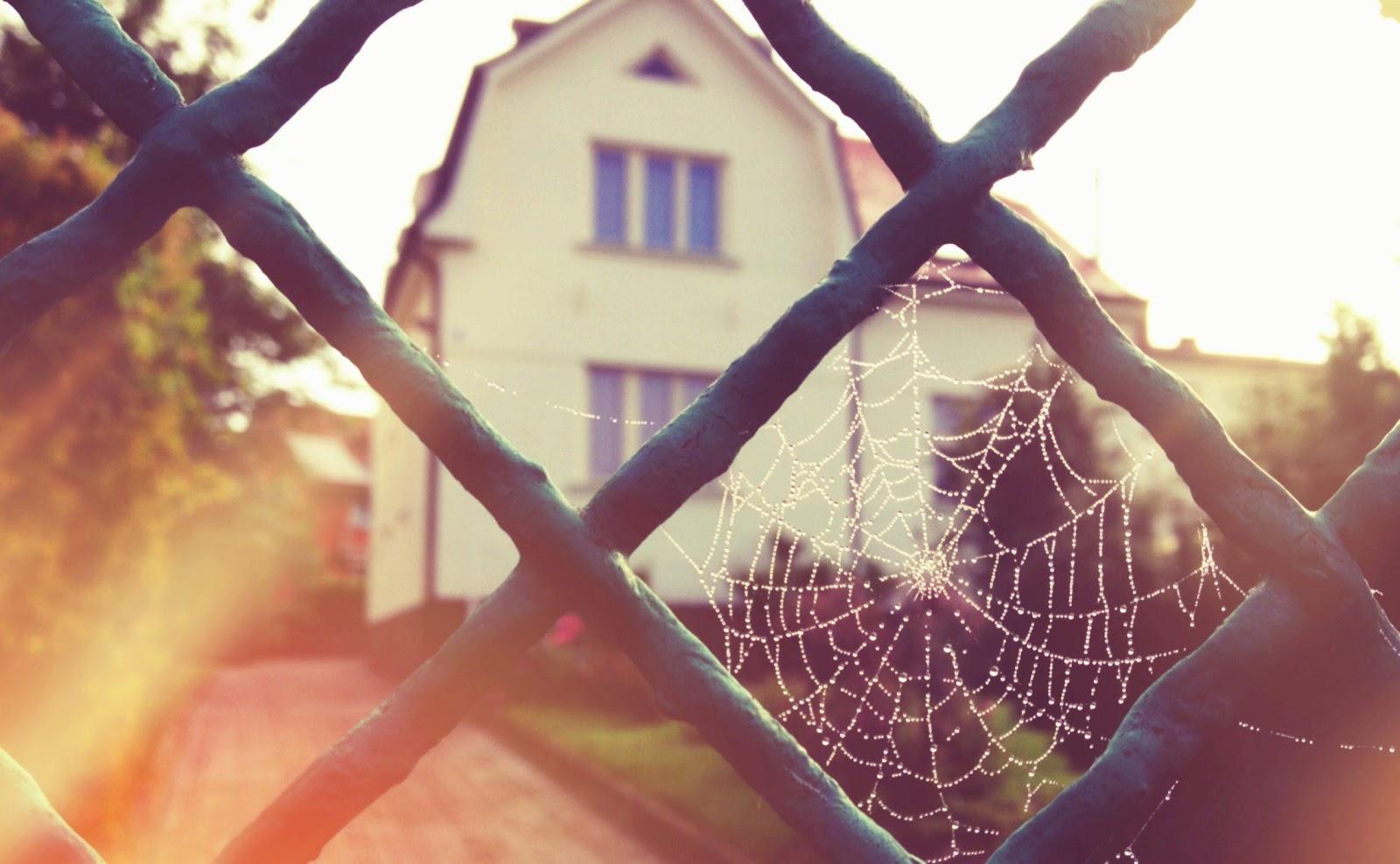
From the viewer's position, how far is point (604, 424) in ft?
48.1

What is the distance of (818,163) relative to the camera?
1589 cm

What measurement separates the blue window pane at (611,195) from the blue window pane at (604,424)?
62.9 inches

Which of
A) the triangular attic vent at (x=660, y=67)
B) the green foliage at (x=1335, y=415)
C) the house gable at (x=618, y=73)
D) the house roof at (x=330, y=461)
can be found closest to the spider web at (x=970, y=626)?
the green foliage at (x=1335, y=415)

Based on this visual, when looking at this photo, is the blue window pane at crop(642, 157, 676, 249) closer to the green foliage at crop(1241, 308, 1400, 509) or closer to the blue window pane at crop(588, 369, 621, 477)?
the blue window pane at crop(588, 369, 621, 477)

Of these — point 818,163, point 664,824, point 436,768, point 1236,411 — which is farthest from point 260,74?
point 818,163

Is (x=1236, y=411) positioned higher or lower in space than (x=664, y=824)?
higher

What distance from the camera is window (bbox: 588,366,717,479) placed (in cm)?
1458

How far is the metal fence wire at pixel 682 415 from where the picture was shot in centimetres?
67

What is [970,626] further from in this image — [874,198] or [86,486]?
[874,198]

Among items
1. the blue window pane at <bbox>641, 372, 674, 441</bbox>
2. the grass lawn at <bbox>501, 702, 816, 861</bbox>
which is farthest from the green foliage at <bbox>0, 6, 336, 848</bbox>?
the blue window pane at <bbox>641, 372, 674, 441</bbox>

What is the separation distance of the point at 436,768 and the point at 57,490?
4.37 meters

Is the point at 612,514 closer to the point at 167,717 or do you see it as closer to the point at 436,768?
the point at 436,768

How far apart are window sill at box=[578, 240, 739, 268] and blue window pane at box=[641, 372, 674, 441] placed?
1345mm

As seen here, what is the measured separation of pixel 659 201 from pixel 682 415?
599 inches
